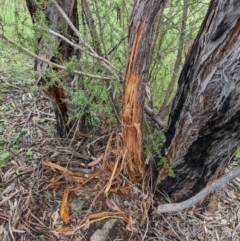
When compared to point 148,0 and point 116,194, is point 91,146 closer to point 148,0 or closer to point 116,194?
point 116,194

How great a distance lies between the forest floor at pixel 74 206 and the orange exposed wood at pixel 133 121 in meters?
0.19

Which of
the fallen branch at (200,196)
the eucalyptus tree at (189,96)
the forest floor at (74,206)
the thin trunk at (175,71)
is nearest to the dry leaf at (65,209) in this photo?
the forest floor at (74,206)

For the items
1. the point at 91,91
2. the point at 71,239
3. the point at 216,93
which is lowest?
the point at 71,239

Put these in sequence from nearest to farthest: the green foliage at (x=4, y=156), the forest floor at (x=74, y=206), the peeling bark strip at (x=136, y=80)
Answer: the peeling bark strip at (x=136, y=80) → the forest floor at (x=74, y=206) → the green foliage at (x=4, y=156)

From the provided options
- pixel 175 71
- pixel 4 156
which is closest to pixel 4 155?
pixel 4 156

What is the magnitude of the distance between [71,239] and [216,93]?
3.39 feet

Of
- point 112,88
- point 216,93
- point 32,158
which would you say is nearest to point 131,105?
point 112,88

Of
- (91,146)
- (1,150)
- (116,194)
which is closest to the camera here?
(116,194)

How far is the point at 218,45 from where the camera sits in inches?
48.9

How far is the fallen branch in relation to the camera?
4.84 ft

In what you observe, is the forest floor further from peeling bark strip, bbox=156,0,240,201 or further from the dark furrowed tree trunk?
the dark furrowed tree trunk

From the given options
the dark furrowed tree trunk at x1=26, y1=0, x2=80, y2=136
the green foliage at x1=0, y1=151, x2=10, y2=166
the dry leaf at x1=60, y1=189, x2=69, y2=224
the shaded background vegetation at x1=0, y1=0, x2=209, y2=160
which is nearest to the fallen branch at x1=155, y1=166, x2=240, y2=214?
the shaded background vegetation at x1=0, y1=0, x2=209, y2=160

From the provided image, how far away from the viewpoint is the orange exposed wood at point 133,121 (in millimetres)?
1463

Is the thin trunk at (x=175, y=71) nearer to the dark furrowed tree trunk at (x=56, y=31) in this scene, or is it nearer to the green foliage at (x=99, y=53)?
the green foliage at (x=99, y=53)
